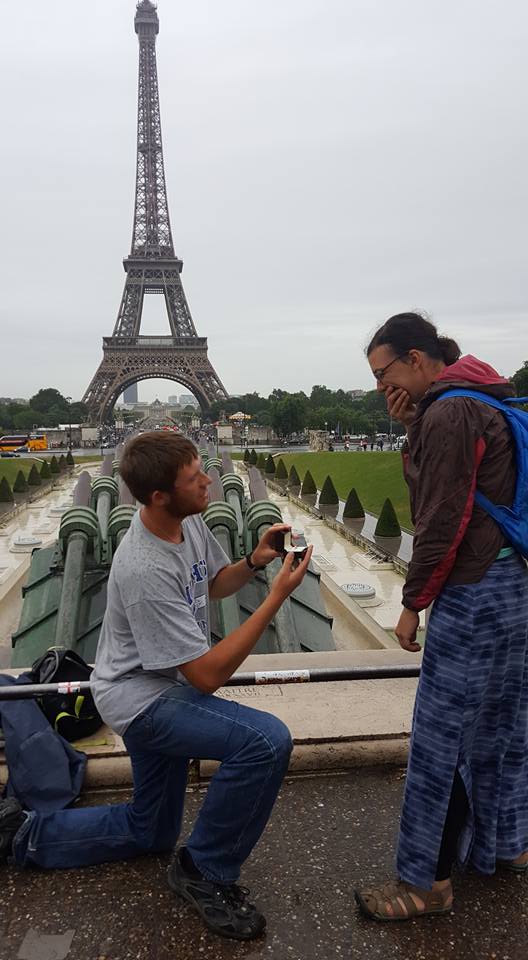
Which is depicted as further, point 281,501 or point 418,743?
point 281,501

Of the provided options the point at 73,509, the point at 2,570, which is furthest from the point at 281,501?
the point at 73,509

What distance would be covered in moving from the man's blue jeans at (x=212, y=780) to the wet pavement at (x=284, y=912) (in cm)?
14

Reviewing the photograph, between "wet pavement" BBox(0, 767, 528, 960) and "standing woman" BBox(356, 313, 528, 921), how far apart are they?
0.10m

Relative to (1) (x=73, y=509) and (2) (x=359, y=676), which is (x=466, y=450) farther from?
(1) (x=73, y=509)

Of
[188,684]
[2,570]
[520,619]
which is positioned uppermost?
[520,619]

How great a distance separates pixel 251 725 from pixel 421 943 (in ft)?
3.14

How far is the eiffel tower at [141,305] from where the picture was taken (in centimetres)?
7850

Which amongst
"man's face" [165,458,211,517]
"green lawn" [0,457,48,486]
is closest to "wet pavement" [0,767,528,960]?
"man's face" [165,458,211,517]

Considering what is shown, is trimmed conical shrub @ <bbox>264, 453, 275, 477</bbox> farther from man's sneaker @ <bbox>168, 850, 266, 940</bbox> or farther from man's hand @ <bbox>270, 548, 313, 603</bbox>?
man's hand @ <bbox>270, 548, 313, 603</bbox>

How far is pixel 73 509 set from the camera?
7215mm

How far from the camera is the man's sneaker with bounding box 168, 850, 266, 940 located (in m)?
2.34

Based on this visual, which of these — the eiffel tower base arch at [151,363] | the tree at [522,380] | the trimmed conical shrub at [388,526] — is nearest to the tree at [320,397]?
the eiffel tower base arch at [151,363]

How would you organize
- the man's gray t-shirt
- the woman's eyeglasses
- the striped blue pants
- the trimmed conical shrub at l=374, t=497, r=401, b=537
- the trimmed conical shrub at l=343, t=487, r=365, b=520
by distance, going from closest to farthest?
the man's gray t-shirt
the striped blue pants
the woman's eyeglasses
the trimmed conical shrub at l=374, t=497, r=401, b=537
the trimmed conical shrub at l=343, t=487, r=365, b=520

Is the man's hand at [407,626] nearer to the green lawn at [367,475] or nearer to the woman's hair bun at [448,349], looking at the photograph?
the woman's hair bun at [448,349]
